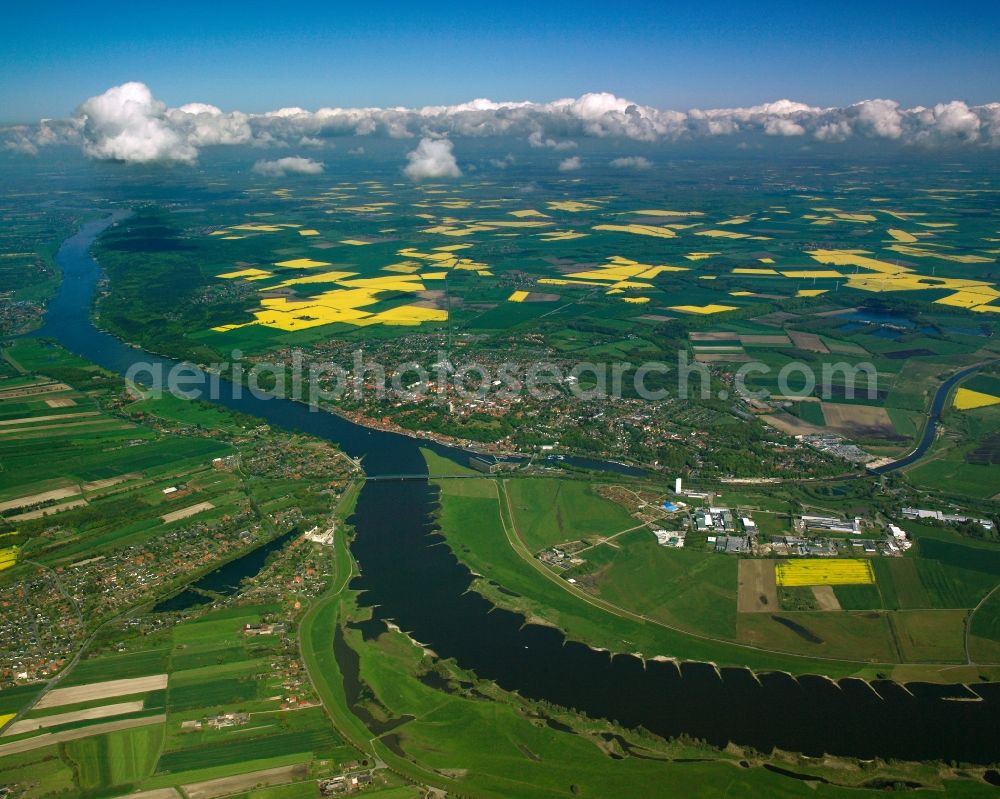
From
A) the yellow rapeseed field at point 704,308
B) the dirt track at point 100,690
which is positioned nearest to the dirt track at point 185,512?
the dirt track at point 100,690

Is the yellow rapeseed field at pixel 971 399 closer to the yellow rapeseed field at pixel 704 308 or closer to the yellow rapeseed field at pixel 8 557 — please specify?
the yellow rapeseed field at pixel 704 308

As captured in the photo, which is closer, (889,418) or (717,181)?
(889,418)

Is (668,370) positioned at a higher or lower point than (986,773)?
higher

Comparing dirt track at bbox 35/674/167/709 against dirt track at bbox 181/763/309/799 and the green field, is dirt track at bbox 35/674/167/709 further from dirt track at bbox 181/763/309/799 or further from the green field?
the green field

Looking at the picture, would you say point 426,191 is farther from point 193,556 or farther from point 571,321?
point 193,556

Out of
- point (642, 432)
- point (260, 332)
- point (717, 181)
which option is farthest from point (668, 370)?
point (717, 181)

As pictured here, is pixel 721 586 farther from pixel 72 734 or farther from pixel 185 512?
pixel 185 512

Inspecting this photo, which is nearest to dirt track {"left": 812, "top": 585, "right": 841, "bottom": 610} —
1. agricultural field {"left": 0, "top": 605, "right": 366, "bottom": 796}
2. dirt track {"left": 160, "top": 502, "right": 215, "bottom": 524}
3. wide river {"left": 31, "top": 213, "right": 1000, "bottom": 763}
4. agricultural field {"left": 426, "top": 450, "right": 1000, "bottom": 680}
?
agricultural field {"left": 426, "top": 450, "right": 1000, "bottom": 680}

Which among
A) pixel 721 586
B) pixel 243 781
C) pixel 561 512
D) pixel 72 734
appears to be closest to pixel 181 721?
pixel 72 734
